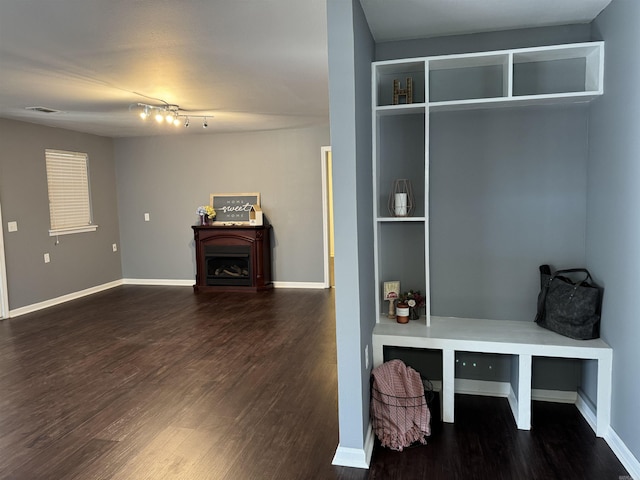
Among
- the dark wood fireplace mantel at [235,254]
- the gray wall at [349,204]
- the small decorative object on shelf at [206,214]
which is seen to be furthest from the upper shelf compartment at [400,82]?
the small decorative object on shelf at [206,214]

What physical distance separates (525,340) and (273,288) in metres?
4.56

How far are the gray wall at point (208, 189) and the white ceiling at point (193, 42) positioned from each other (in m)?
1.97

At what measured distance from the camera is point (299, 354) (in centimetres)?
394

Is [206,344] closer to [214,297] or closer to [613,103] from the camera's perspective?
[214,297]

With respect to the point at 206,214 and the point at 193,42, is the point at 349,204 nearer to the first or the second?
the point at 193,42

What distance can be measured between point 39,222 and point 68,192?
67 cm

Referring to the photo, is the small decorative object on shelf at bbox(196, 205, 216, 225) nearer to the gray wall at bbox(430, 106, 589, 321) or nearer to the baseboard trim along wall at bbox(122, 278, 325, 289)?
the baseboard trim along wall at bbox(122, 278, 325, 289)

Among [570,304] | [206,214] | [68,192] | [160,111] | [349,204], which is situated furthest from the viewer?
[206,214]

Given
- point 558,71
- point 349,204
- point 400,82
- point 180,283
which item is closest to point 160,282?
point 180,283

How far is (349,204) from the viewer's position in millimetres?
2254

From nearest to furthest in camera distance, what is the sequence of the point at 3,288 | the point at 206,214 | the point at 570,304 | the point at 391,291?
the point at 570,304 < the point at 391,291 < the point at 3,288 < the point at 206,214

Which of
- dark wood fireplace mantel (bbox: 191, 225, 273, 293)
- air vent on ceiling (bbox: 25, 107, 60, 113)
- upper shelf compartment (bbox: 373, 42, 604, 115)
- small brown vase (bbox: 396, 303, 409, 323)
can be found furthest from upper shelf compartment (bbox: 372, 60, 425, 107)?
dark wood fireplace mantel (bbox: 191, 225, 273, 293)

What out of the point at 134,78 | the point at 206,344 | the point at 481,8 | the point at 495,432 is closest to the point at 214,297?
the point at 206,344

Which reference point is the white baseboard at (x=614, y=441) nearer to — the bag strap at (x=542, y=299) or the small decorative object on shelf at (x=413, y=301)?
the bag strap at (x=542, y=299)
